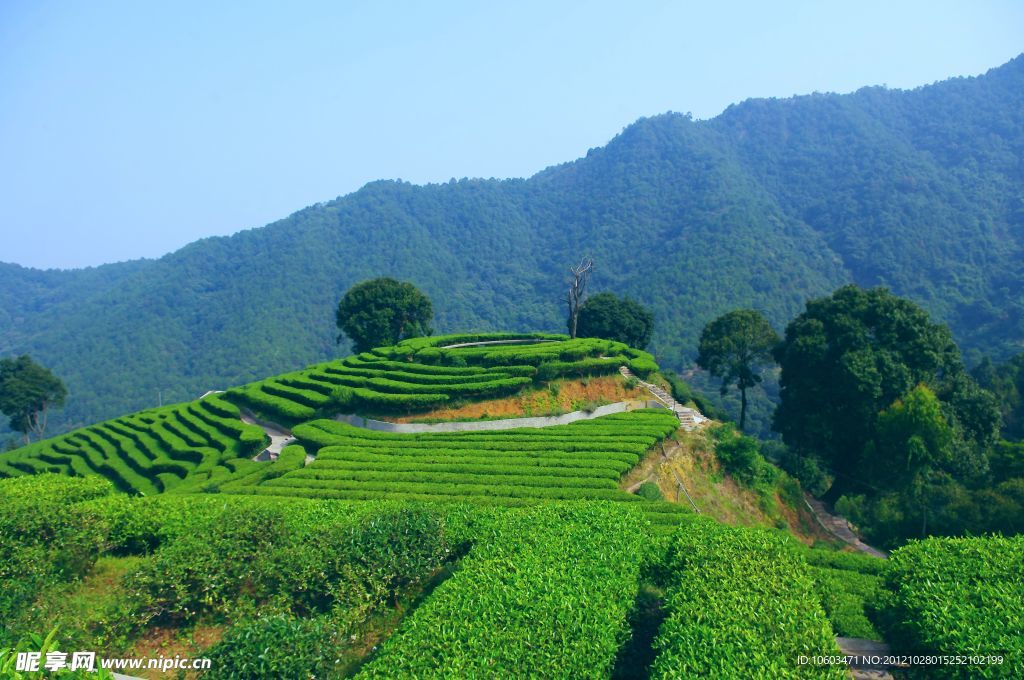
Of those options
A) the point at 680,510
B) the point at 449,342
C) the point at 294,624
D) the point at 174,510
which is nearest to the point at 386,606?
the point at 294,624

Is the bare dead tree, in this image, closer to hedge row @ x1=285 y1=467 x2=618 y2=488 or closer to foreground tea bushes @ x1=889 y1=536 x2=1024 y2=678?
hedge row @ x1=285 y1=467 x2=618 y2=488

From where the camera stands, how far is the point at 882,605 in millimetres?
12734

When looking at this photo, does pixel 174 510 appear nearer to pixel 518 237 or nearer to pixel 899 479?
pixel 899 479

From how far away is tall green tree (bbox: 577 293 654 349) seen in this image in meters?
53.1

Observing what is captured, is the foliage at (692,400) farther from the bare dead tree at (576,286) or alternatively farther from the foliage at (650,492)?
the foliage at (650,492)

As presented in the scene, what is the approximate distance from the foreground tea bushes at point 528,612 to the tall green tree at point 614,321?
38.8 meters

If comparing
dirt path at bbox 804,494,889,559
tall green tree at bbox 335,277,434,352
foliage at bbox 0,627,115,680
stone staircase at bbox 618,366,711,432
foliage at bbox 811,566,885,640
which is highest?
tall green tree at bbox 335,277,434,352

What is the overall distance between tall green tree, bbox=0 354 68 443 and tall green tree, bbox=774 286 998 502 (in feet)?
202

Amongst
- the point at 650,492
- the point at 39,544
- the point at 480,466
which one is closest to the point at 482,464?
the point at 480,466

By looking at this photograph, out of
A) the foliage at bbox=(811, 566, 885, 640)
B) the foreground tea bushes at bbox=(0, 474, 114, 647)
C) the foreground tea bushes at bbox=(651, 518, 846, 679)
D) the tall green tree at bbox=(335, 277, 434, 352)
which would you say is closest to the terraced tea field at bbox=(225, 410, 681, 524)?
the foliage at bbox=(811, 566, 885, 640)

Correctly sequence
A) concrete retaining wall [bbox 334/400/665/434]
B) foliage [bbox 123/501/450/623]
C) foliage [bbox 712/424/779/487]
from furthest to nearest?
1. concrete retaining wall [bbox 334/400/665/434]
2. foliage [bbox 712/424/779/487]
3. foliage [bbox 123/501/450/623]

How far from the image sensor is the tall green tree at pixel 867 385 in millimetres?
31219

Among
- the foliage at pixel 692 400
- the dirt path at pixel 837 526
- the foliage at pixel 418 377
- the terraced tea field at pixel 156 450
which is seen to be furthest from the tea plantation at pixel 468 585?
the foliage at pixel 692 400

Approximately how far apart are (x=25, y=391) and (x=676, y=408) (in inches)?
2199
